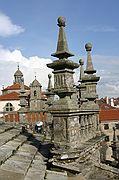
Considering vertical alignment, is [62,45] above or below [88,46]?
below

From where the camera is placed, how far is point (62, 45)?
6.13m

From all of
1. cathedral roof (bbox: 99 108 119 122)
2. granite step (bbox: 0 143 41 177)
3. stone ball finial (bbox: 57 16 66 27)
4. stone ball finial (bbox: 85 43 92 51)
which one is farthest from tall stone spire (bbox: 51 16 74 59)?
cathedral roof (bbox: 99 108 119 122)

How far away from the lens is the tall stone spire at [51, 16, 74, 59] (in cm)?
602

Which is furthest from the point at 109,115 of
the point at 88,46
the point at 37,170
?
the point at 37,170

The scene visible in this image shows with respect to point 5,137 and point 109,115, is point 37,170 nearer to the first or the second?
point 5,137

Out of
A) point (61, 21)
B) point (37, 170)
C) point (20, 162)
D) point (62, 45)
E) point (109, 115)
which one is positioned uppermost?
point (61, 21)

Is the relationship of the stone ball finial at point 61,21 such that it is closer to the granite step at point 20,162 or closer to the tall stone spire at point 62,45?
the tall stone spire at point 62,45

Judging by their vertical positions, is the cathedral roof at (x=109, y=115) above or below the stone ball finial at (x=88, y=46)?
below

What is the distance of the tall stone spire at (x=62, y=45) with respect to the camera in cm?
602

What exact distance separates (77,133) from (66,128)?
1.61 feet

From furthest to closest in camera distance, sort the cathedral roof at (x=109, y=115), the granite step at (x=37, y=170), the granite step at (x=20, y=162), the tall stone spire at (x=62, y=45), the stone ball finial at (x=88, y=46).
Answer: the cathedral roof at (x=109, y=115) < the stone ball finial at (x=88, y=46) < the tall stone spire at (x=62, y=45) < the granite step at (x=37, y=170) < the granite step at (x=20, y=162)

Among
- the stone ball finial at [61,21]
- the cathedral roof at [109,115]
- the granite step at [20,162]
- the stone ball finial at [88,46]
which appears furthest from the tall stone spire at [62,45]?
the cathedral roof at [109,115]

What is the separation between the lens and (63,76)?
603cm

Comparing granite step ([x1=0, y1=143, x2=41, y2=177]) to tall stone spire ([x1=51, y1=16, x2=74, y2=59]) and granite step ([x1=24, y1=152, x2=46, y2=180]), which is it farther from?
tall stone spire ([x1=51, y1=16, x2=74, y2=59])
